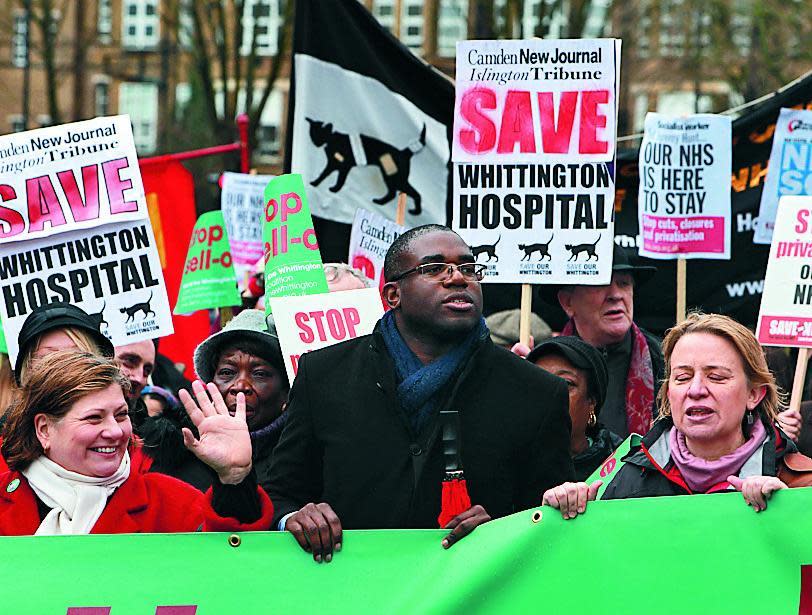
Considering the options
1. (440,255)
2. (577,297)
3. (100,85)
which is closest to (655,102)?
(100,85)

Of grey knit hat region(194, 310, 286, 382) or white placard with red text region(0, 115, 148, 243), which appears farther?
white placard with red text region(0, 115, 148, 243)

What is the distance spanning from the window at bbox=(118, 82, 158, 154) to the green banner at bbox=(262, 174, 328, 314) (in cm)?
4161

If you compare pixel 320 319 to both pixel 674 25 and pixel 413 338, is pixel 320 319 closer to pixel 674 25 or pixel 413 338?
pixel 413 338

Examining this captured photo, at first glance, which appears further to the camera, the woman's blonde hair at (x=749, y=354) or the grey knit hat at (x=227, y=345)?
the grey knit hat at (x=227, y=345)

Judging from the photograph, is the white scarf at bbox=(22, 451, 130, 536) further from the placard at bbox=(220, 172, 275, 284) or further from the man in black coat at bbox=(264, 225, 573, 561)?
the placard at bbox=(220, 172, 275, 284)

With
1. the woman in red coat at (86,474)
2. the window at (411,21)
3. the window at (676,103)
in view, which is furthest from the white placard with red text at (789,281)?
the window at (411,21)

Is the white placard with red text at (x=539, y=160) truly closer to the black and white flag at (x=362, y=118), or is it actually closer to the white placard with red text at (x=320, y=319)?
the white placard with red text at (x=320, y=319)

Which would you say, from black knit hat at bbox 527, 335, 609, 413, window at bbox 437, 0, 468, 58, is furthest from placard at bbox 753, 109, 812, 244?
window at bbox 437, 0, 468, 58

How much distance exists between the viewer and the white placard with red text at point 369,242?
8156mm

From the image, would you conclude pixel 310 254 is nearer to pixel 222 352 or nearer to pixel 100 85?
pixel 222 352

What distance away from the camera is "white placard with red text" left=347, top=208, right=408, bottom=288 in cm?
816

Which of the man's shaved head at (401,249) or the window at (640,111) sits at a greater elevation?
the window at (640,111)

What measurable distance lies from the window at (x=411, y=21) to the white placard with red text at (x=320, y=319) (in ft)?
127

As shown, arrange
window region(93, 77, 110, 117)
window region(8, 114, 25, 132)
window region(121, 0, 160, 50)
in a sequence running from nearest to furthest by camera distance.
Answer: window region(8, 114, 25, 132), window region(121, 0, 160, 50), window region(93, 77, 110, 117)
